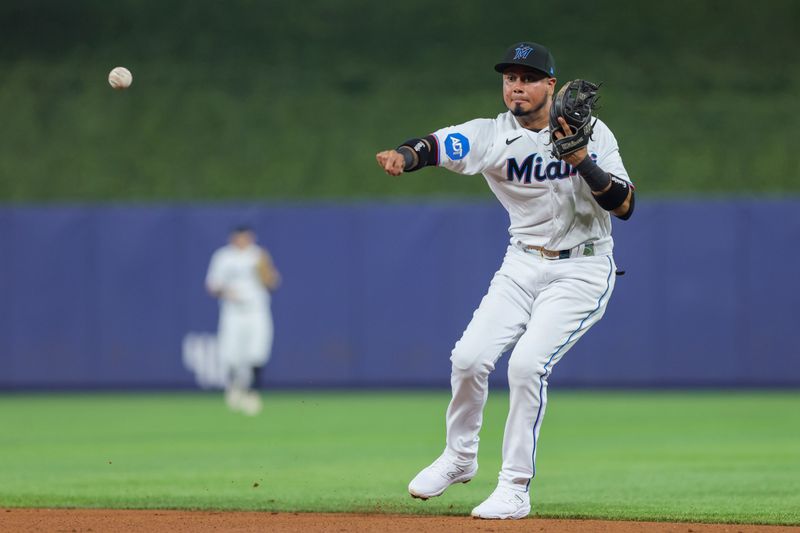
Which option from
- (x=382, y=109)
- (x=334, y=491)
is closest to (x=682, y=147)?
(x=382, y=109)

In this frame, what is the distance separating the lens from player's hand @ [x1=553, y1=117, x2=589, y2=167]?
562 centimetres

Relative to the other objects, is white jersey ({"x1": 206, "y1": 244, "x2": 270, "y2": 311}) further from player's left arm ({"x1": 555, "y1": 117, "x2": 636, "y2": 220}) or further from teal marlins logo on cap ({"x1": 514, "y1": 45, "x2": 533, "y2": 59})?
player's left arm ({"x1": 555, "y1": 117, "x2": 636, "y2": 220})

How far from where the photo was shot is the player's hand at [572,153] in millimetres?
5625

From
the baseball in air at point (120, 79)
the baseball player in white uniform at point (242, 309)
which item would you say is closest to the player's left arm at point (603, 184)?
the baseball in air at point (120, 79)

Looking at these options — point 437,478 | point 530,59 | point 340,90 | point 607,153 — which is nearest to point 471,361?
point 437,478

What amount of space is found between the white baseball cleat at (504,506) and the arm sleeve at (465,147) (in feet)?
4.89

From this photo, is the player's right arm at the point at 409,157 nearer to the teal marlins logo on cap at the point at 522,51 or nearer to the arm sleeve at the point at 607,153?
the teal marlins logo on cap at the point at 522,51

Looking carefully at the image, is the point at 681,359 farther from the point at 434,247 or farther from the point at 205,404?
the point at 205,404

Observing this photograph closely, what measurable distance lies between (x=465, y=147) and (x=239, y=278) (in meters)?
9.26

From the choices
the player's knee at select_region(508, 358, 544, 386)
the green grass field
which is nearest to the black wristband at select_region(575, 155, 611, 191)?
the player's knee at select_region(508, 358, 544, 386)

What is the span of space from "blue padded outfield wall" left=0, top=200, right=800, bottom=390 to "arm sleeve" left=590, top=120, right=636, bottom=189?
9.84 m

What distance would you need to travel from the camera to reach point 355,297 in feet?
54.0

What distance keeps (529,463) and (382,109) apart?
51.2ft

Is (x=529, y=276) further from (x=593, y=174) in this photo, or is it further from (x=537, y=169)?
(x=593, y=174)
